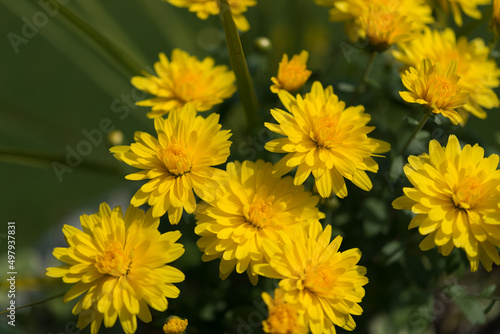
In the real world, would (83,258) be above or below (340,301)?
above

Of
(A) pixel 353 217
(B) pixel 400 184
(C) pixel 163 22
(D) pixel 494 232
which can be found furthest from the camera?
(C) pixel 163 22

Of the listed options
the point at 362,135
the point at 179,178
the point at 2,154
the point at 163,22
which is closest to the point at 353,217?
the point at 362,135

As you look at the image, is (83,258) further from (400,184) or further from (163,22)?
(163,22)

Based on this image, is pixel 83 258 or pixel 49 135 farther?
pixel 49 135

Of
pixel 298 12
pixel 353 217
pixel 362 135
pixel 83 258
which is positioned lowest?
pixel 353 217

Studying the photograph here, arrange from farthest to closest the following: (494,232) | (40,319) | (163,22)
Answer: (163,22) → (40,319) → (494,232)

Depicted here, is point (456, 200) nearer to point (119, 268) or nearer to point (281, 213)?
point (281, 213)

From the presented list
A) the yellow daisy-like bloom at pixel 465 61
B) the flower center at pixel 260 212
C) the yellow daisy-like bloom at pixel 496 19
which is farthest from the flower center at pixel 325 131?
the yellow daisy-like bloom at pixel 496 19
